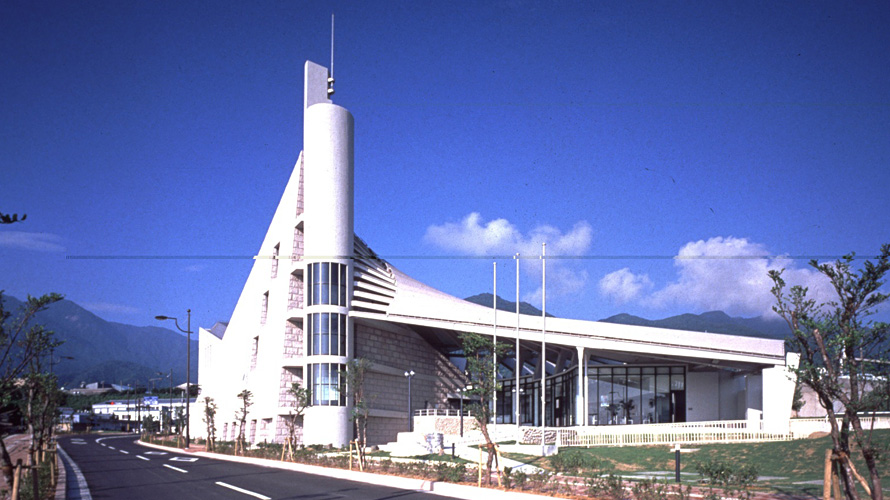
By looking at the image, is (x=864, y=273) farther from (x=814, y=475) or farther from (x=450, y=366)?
(x=450, y=366)

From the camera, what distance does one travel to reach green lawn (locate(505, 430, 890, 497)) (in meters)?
20.1

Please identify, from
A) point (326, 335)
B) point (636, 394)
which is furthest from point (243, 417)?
point (636, 394)

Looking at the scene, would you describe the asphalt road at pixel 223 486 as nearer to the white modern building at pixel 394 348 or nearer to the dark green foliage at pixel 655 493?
the dark green foliage at pixel 655 493

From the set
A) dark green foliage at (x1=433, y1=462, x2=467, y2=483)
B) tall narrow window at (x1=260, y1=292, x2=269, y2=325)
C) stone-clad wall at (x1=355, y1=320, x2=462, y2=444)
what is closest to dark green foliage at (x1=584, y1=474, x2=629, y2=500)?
dark green foliage at (x1=433, y1=462, x2=467, y2=483)

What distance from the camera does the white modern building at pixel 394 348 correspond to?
42125 millimetres

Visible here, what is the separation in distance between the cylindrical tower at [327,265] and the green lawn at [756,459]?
19726 millimetres

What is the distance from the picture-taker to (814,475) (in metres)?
21.3

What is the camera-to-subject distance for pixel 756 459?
89.6 feet

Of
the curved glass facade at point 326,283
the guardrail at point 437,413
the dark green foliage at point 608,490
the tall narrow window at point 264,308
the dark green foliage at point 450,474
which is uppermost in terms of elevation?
the curved glass facade at point 326,283

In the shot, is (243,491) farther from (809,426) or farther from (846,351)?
(809,426)

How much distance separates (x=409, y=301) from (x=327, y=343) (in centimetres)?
632

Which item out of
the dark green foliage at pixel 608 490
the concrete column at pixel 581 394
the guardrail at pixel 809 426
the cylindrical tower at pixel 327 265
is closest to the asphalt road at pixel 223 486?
the dark green foliage at pixel 608 490

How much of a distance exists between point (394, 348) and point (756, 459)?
34287 millimetres

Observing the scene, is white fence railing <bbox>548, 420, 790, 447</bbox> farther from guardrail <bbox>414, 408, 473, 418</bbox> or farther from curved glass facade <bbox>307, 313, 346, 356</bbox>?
curved glass facade <bbox>307, 313, 346, 356</bbox>
